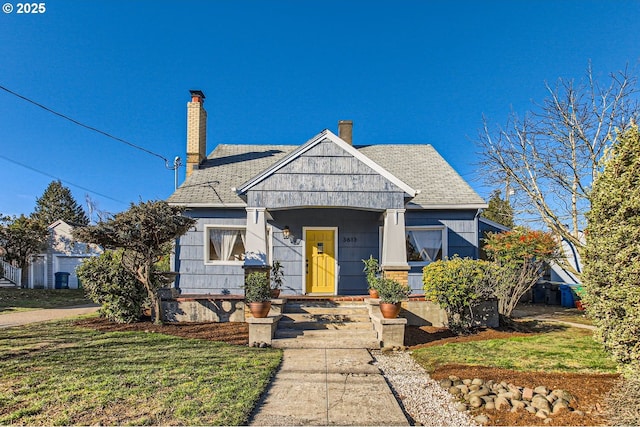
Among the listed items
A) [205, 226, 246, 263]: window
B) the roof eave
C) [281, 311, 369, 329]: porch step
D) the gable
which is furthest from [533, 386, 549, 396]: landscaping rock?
[205, 226, 246, 263]: window

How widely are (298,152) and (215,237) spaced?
158 inches

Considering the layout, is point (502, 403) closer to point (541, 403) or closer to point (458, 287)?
point (541, 403)

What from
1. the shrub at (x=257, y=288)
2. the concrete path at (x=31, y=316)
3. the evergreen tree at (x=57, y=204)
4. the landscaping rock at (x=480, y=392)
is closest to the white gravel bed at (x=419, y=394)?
the landscaping rock at (x=480, y=392)

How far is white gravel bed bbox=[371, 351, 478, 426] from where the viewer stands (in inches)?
168

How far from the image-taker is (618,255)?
4.41 metres

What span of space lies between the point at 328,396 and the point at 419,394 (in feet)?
3.90

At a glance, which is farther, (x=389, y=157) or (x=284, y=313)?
(x=389, y=157)

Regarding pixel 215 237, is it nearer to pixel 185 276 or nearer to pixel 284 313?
pixel 185 276

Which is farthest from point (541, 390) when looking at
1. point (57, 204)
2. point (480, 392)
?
point (57, 204)

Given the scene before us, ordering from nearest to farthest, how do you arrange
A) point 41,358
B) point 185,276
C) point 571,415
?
point 571,415
point 41,358
point 185,276

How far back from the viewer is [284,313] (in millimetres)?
9086

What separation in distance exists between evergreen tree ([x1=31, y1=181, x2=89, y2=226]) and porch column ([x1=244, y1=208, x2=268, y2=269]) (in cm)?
3340

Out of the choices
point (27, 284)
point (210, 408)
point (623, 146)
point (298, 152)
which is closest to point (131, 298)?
point (298, 152)

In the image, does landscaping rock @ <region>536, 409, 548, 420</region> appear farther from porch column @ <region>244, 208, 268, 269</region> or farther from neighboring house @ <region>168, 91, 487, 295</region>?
neighboring house @ <region>168, 91, 487, 295</region>
